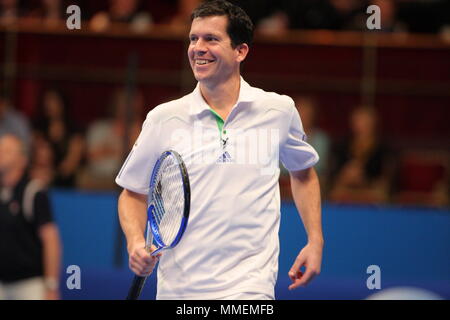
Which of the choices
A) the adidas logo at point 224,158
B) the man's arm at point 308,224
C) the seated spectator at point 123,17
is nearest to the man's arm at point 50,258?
the seated spectator at point 123,17

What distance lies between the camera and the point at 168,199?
4254 millimetres

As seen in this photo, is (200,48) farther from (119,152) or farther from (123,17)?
(123,17)

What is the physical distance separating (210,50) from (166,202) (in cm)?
73

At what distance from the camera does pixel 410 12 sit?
9344mm

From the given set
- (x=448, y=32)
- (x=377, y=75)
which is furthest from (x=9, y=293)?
(x=448, y=32)

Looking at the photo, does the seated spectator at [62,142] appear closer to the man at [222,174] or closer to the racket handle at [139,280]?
the man at [222,174]

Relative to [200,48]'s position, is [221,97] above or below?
below

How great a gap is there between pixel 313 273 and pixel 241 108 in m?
0.84

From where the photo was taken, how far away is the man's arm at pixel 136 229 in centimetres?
403

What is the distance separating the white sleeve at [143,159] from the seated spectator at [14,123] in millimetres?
4109

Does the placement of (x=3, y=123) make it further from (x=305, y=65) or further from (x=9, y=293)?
(x=305, y=65)

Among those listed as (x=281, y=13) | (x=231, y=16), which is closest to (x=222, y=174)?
(x=231, y=16)

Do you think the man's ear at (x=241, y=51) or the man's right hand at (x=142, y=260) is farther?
the man's ear at (x=241, y=51)
